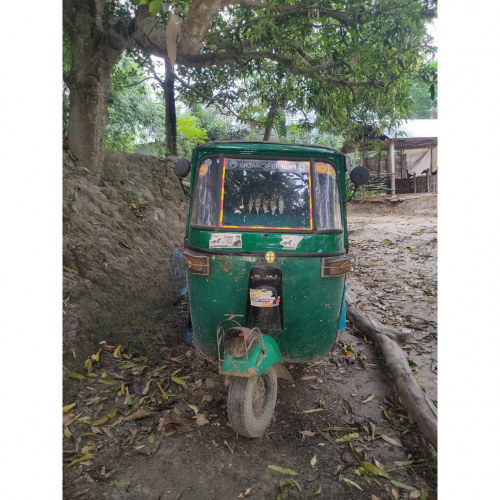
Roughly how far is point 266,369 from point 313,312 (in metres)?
0.61

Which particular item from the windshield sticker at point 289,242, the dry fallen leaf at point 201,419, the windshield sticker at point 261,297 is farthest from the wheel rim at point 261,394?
the windshield sticker at point 289,242

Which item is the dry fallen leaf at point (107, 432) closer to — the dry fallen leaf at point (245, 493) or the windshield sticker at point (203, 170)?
the dry fallen leaf at point (245, 493)

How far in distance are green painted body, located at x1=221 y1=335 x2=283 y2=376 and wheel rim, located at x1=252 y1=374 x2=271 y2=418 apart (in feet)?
0.65

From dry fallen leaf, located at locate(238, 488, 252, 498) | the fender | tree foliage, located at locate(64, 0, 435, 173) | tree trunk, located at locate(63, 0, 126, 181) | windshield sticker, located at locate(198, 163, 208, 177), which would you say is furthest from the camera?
tree trunk, located at locate(63, 0, 126, 181)

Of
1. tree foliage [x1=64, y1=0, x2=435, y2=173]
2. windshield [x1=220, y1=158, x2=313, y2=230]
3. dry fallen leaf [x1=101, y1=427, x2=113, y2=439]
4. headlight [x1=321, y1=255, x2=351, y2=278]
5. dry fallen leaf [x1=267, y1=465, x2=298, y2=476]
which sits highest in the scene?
tree foliage [x1=64, y1=0, x2=435, y2=173]

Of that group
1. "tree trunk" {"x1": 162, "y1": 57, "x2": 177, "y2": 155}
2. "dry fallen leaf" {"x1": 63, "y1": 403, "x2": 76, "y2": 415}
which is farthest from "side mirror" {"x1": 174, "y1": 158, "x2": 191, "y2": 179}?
"tree trunk" {"x1": 162, "y1": 57, "x2": 177, "y2": 155}

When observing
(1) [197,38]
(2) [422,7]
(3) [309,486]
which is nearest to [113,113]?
(1) [197,38]

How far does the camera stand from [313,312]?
319 centimetres

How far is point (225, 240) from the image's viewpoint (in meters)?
3.11

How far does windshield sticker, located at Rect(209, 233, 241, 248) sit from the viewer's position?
3.09m

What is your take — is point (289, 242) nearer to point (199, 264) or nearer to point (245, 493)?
point (199, 264)

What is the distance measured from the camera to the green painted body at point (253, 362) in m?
2.70

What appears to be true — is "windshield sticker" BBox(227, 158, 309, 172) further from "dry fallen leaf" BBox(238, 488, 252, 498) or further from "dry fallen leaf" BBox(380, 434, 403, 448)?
"dry fallen leaf" BBox(238, 488, 252, 498)

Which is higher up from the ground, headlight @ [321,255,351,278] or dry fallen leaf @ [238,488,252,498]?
headlight @ [321,255,351,278]
